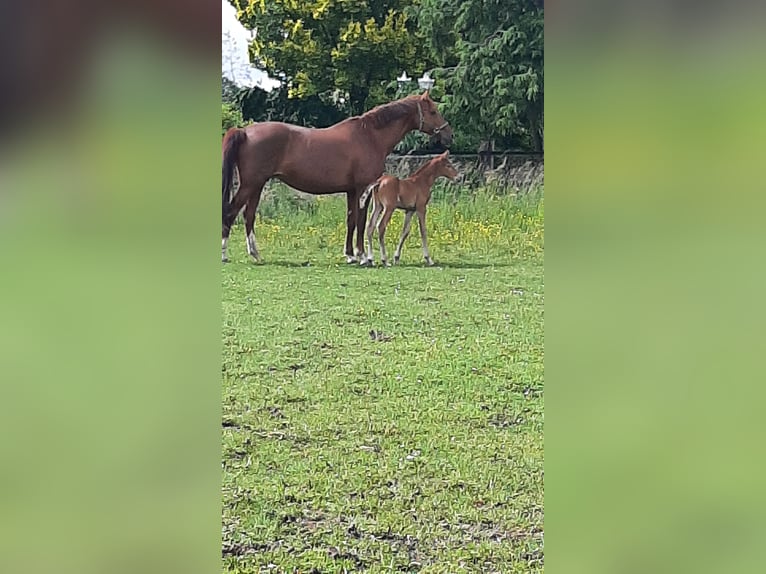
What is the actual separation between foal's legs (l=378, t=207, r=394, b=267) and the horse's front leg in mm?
80

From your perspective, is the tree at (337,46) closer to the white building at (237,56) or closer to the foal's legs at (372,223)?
the white building at (237,56)

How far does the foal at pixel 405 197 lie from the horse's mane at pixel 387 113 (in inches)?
6.4

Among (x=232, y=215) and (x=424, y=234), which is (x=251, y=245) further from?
(x=424, y=234)

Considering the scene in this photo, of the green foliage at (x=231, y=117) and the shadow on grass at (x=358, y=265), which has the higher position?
the green foliage at (x=231, y=117)

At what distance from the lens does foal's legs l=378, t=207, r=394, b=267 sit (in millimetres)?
2553

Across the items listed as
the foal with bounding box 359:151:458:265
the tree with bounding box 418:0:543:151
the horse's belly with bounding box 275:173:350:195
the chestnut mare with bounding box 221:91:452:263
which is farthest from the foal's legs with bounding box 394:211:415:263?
the tree with bounding box 418:0:543:151

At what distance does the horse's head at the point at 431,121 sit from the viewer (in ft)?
8.21

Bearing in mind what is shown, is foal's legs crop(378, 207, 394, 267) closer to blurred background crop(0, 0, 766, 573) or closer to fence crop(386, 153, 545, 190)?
fence crop(386, 153, 545, 190)

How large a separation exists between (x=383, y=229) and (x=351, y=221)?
102mm
